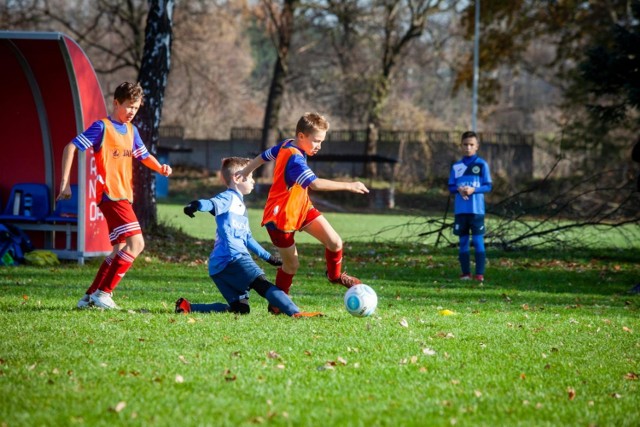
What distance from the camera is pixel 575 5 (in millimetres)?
34844

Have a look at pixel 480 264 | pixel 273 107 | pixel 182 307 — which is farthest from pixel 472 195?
pixel 273 107

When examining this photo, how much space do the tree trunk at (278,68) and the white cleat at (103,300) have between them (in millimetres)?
27030

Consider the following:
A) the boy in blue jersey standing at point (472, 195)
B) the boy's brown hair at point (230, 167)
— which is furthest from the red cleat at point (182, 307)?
the boy in blue jersey standing at point (472, 195)

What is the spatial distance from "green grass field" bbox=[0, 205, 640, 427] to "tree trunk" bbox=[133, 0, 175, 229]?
487 cm

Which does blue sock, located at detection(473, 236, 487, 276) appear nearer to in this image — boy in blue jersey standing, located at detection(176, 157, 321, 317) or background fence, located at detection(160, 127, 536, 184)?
boy in blue jersey standing, located at detection(176, 157, 321, 317)

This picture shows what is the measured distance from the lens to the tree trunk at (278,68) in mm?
33812

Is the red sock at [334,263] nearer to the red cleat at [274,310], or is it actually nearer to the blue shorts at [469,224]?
the red cleat at [274,310]

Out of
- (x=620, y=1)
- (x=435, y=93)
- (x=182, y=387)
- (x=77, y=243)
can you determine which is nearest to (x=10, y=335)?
(x=182, y=387)

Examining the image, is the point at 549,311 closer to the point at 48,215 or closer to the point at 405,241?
the point at 48,215

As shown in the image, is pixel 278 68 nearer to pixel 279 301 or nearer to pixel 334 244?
pixel 334 244

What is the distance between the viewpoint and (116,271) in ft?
25.7

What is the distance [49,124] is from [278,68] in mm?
23558

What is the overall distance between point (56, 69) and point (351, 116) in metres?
34.2

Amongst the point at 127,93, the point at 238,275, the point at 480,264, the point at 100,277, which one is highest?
the point at 127,93
